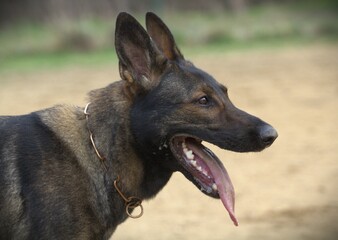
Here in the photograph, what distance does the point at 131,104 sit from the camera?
4355mm

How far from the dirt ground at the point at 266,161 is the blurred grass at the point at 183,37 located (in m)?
2.70

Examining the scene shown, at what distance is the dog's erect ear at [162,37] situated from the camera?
468 centimetres

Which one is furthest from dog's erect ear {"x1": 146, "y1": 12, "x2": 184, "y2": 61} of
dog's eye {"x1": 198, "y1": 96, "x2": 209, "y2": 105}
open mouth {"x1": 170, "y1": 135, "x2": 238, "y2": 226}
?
open mouth {"x1": 170, "y1": 135, "x2": 238, "y2": 226}

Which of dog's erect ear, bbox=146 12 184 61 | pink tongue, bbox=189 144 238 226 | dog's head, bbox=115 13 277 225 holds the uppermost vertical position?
dog's erect ear, bbox=146 12 184 61

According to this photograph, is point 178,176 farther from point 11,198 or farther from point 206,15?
point 206,15

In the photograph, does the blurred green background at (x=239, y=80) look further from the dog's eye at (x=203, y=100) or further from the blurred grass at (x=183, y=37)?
the dog's eye at (x=203, y=100)

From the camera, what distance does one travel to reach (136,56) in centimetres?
445

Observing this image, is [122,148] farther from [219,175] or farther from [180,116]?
[219,175]

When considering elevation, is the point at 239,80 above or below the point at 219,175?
below

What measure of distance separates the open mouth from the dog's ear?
41 cm

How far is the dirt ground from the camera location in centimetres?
650

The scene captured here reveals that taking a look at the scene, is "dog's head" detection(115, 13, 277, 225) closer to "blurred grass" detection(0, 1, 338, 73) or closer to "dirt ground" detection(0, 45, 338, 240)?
"dirt ground" detection(0, 45, 338, 240)

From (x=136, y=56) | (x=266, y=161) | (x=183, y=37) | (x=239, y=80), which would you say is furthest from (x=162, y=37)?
(x=183, y=37)

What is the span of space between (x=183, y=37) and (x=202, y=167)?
15526 mm
